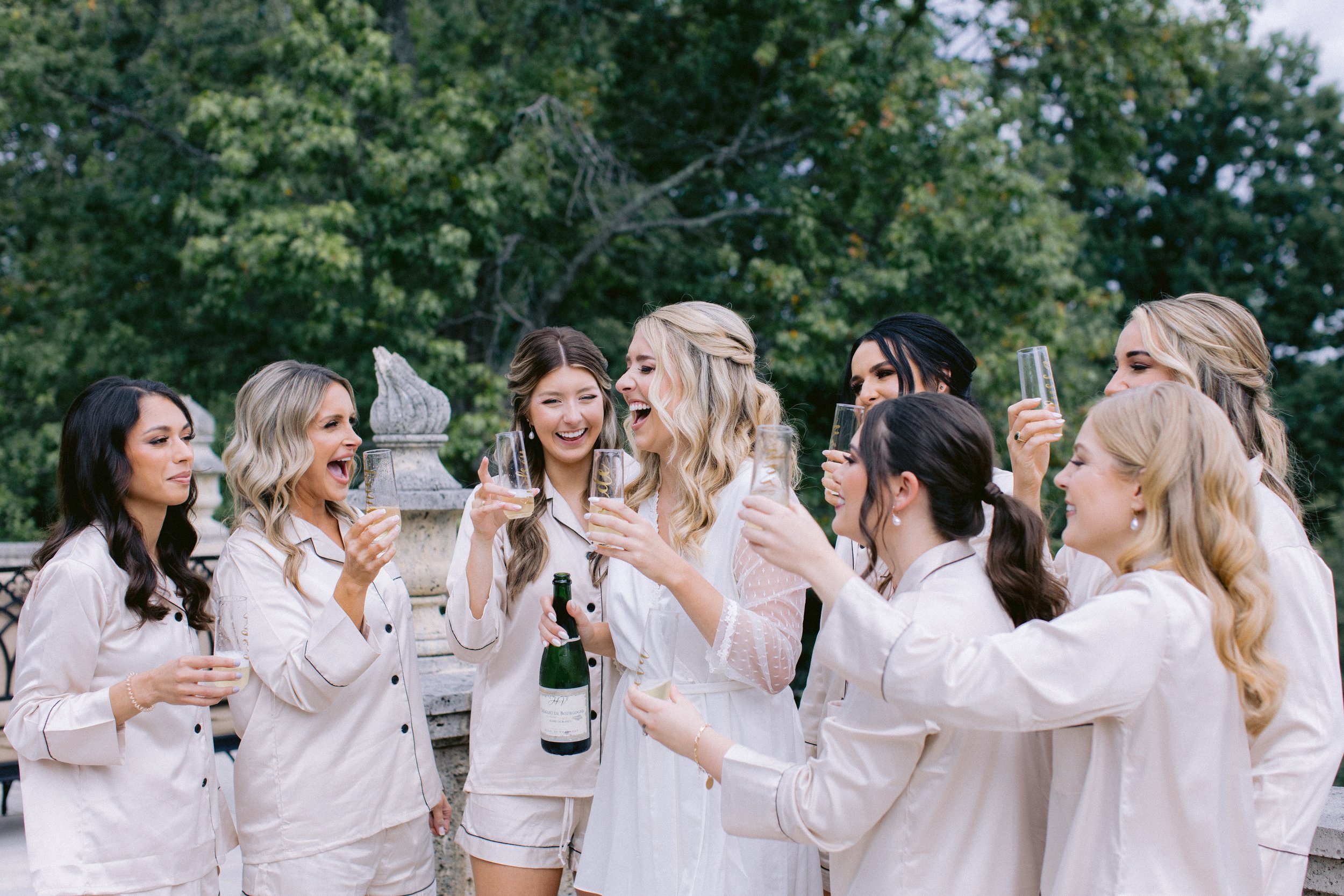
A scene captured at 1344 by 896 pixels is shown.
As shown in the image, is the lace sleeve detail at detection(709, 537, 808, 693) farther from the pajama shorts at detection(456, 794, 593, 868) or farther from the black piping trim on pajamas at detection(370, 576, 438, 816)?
the black piping trim on pajamas at detection(370, 576, 438, 816)

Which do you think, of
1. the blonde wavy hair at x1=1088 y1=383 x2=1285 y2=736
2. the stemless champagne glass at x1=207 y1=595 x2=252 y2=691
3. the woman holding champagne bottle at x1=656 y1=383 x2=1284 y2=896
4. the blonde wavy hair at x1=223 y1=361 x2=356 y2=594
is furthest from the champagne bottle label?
the blonde wavy hair at x1=1088 y1=383 x2=1285 y2=736

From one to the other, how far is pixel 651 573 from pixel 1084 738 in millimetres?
1020

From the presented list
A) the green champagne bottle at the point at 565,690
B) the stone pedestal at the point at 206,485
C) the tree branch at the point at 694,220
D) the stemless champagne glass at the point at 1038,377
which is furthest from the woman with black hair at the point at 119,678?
the tree branch at the point at 694,220

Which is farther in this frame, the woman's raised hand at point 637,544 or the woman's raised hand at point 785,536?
the woman's raised hand at point 637,544

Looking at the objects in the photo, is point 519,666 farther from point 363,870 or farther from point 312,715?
point 363,870

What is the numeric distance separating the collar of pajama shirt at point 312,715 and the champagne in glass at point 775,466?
1388 mm

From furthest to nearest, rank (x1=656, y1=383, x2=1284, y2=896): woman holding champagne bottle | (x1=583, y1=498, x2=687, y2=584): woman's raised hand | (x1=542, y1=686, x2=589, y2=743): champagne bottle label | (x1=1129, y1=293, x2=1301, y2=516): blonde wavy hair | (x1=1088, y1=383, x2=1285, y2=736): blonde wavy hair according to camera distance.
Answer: (x1=542, y1=686, x2=589, y2=743): champagne bottle label
(x1=1129, y1=293, x2=1301, y2=516): blonde wavy hair
(x1=583, y1=498, x2=687, y2=584): woman's raised hand
(x1=1088, y1=383, x2=1285, y2=736): blonde wavy hair
(x1=656, y1=383, x2=1284, y2=896): woman holding champagne bottle

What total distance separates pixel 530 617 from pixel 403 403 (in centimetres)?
174

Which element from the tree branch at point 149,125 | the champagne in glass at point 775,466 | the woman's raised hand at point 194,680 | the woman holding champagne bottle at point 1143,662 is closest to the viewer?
the woman holding champagne bottle at point 1143,662

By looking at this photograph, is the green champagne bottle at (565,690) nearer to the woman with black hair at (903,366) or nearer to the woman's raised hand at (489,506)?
the woman's raised hand at (489,506)

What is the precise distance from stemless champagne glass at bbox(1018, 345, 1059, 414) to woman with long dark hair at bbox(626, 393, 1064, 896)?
2.31 feet

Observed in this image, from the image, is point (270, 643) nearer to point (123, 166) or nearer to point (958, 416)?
point (958, 416)

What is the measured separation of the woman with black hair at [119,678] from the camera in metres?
2.67

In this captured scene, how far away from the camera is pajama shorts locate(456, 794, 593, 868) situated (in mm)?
3121
